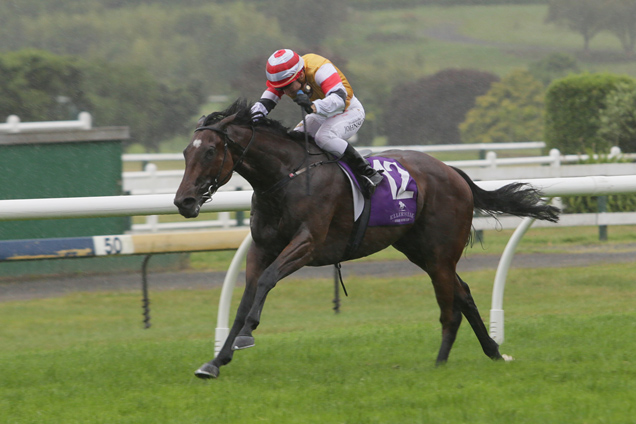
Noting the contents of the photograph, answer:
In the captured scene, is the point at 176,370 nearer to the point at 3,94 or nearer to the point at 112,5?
the point at 3,94

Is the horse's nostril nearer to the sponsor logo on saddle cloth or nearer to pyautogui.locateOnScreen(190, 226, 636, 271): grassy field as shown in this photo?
the sponsor logo on saddle cloth

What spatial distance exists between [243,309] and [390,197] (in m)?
0.95

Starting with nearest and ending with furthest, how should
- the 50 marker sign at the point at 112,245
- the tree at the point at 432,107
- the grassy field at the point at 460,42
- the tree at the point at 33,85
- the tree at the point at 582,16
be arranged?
the 50 marker sign at the point at 112,245
the tree at the point at 33,85
the tree at the point at 432,107
the grassy field at the point at 460,42
the tree at the point at 582,16

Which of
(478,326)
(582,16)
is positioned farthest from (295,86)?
(582,16)

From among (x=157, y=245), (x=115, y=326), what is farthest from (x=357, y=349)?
(x=115, y=326)

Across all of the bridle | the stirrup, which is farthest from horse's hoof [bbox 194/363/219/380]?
the stirrup

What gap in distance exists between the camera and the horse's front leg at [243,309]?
3.86 m

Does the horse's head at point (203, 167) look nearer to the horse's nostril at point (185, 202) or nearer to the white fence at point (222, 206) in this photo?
the horse's nostril at point (185, 202)

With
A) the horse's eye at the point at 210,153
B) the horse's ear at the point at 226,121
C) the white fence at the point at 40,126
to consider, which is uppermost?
the horse's ear at the point at 226,121

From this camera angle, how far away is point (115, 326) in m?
6.82

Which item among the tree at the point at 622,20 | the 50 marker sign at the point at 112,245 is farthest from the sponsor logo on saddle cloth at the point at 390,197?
the tree at the point at 622,20

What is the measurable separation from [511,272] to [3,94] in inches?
778

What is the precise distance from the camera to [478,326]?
4.49 meters

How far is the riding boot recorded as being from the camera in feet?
13.9
